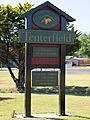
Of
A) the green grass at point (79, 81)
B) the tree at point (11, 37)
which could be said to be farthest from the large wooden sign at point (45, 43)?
the green grass at point (79, 81)

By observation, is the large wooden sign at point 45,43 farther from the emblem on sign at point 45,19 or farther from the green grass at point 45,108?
the green grass at point 45,108

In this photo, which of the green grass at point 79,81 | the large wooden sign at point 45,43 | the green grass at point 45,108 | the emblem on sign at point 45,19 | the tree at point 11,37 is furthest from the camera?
the green grass at point 79,81

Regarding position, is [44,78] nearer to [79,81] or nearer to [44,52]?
[44,52]

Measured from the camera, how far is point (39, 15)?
609 inches

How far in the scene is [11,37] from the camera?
3206 centimetres

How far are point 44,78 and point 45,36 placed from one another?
5.57 feet

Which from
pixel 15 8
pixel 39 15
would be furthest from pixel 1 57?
pixel 39 15

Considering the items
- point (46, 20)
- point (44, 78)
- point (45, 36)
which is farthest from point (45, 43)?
point (44, 78)

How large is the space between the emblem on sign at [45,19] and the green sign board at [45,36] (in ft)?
1.31

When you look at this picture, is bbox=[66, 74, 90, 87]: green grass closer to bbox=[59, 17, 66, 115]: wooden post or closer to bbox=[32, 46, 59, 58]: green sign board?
bbox=[59, 17, 66, 115]: wooden post

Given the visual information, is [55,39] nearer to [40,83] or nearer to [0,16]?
[40,83]

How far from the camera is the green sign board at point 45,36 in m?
15.0

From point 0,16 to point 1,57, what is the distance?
3.55 metres

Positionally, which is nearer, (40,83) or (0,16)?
(40,83)
